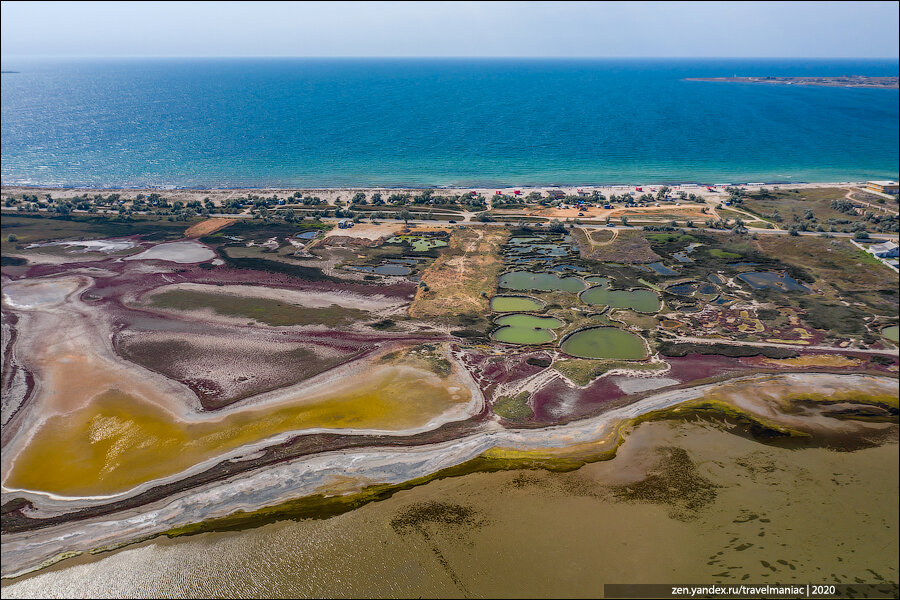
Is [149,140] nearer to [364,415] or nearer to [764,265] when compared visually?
[364,415]

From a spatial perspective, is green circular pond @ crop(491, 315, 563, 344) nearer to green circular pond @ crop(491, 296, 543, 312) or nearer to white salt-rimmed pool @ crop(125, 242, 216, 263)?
green circular pond @ crop(491, 296, 543, 312)

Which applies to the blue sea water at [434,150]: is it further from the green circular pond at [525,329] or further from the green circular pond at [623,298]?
the green circular pond at [525,329]

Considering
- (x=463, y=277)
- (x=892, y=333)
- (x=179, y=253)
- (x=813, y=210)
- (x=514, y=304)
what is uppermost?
(x=813, y=210)

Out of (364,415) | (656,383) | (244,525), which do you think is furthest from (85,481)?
(656,383)

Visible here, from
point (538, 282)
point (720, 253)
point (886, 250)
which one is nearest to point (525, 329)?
point (538, 282)

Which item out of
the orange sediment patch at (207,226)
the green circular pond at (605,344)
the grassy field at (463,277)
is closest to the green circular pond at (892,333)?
the green circular pond at (605,344)

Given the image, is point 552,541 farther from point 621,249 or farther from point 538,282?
point 621,249
